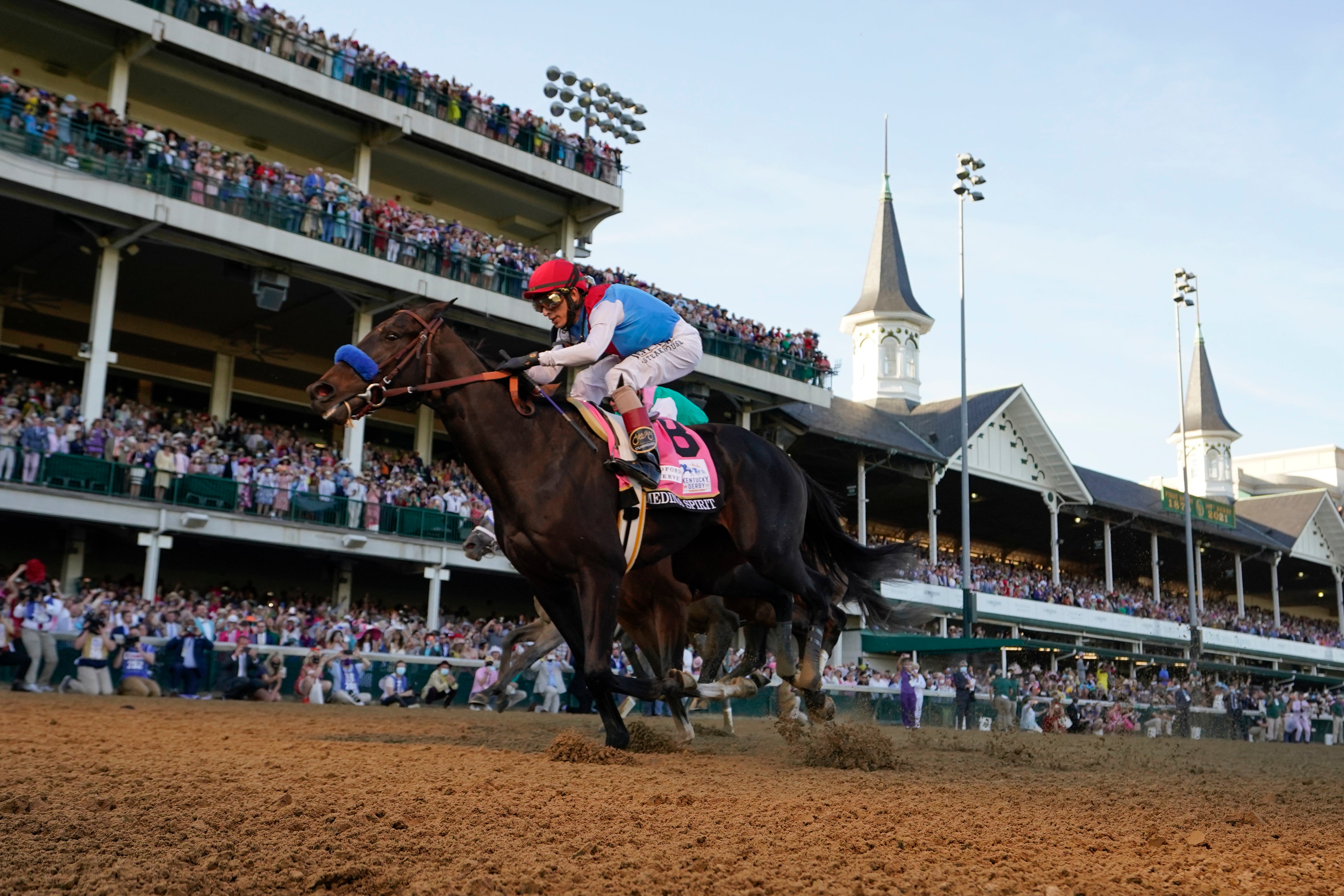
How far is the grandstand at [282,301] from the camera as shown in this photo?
69.6ft

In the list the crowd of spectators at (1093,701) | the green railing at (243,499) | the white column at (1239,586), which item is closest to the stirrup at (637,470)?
the crowd of spectators at (1093,701)

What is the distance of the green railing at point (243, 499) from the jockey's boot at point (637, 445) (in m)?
15.6

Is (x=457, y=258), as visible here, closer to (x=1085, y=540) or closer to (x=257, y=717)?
(x=257, y=717)

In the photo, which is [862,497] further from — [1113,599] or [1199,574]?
[1199,574]

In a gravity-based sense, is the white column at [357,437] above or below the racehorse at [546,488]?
above

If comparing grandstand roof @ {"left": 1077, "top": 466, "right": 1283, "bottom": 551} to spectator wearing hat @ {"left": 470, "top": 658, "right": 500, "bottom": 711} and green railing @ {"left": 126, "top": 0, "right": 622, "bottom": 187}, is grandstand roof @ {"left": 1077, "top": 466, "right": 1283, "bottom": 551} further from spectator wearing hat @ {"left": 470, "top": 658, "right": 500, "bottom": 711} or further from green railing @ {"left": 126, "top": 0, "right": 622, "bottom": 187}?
spectator wearing hat @ {"left": 470, "top": 658, "right": 500, "bottom": 711}

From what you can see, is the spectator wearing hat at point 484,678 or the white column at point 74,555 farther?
the white column at point 74,555

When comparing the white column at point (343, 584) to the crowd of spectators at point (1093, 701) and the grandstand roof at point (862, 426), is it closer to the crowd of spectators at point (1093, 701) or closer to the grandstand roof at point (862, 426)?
the crowd of spectators at point (1093, 701)

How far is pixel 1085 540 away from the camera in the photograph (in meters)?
50.6

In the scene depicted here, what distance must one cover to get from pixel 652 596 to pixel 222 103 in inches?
838

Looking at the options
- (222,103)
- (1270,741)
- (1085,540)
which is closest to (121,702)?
(222,103)

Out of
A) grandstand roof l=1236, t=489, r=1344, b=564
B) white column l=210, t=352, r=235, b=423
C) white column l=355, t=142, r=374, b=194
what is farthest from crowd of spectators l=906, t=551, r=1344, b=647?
white column l=210, t=352, r=235, b=423

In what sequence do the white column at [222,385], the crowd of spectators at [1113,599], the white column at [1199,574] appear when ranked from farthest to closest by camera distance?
1. the white column at [1199,574]
2. the crowd of spectators at [1113,599]
3. the white column at [222,385]

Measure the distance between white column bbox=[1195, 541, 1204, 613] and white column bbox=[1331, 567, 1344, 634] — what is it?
341 inches
